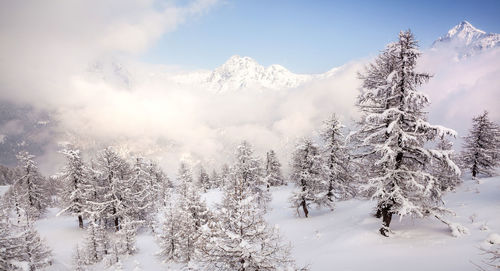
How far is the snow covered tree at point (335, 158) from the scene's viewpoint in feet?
85.1

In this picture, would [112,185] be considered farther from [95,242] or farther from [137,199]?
[95,242]

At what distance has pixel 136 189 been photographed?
3481 centimetres

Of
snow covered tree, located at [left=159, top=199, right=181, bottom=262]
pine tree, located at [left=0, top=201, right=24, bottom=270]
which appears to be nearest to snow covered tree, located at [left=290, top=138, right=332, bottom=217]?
snow covered tree, located at [left=159, top=199, right=181, bottom=262]

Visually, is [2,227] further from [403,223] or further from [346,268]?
[403,223]

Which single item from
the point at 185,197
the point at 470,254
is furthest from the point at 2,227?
the point at 470,254

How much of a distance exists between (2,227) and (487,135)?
5183cm

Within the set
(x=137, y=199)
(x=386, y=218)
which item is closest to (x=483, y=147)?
(x=386, y=218)

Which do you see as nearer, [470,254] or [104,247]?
[470,254]

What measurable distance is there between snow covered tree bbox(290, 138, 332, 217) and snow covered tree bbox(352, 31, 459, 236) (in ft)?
39.1

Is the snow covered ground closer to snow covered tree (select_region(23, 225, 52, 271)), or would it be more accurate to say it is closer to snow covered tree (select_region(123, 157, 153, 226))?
snow covered tree (select_region(23, 225, 52, 271))

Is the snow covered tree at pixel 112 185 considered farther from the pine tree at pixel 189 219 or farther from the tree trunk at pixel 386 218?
the tree trunk at pixel 386 218

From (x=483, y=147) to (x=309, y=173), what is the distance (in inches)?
1063

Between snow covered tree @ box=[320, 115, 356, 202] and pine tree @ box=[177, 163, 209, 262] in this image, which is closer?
pine tree @ box=[177, 163, 209, 262]

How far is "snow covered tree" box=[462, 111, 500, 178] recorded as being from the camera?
29.4 m
